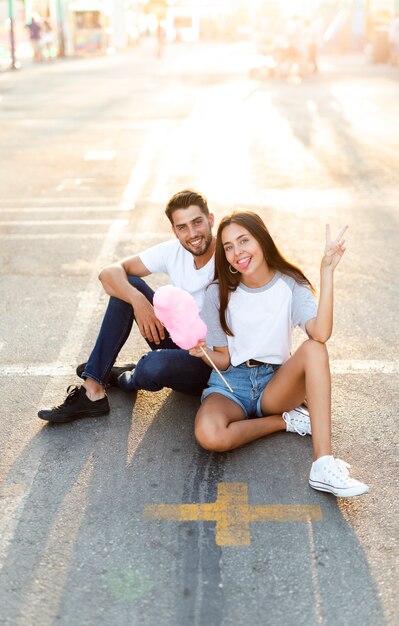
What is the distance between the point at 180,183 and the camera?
38.4 feet

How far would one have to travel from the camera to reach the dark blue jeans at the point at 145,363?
478 centimetres

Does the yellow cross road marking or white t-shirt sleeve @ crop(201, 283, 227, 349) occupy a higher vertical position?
white t-shirt sleeve @ crop(201, 283, 227, 349)

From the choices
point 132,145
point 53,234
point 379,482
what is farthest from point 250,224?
point 132,145

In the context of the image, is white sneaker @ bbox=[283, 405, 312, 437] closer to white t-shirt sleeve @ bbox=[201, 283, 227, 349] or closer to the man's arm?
white t-shirt sleeve @ bbox=[201, 283, 227, 349]

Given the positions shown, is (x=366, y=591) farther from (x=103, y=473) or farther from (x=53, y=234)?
(x=53, y=234)

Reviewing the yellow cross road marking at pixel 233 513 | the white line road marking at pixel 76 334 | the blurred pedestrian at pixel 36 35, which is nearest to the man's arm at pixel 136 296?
the white line road marking at pixel 76 334

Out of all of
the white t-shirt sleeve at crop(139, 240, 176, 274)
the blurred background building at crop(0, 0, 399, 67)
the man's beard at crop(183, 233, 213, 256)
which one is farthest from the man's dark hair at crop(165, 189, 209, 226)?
the blurred background building at crop(0, 0, 399, 67)

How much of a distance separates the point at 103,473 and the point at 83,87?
22410 millimetres

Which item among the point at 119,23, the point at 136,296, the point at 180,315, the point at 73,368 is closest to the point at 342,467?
the point at 180,315

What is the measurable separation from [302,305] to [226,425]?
2.37ft

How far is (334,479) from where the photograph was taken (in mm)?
3980

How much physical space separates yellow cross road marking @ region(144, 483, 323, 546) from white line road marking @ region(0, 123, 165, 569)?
61 cm

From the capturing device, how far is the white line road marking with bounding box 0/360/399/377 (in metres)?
5.56

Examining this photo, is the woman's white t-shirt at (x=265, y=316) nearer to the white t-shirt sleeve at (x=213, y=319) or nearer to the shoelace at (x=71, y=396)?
the white t-shirt sleeve at (x=213, y=319)
